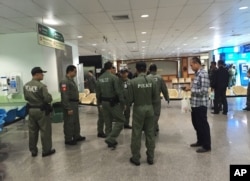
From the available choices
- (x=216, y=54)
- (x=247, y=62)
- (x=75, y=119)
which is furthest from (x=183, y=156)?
(x=216, y=54)

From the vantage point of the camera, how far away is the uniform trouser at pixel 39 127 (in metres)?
4.29

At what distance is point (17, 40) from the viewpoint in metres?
7.84

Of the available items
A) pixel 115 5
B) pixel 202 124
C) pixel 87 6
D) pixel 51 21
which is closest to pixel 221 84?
pixel 202 124

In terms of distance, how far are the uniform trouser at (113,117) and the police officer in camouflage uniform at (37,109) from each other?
3.51 feet

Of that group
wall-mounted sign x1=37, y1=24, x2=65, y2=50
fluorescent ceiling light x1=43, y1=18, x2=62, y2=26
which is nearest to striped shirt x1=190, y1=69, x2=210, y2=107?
wall-mounted sign x1=37, y1=24, x2=65, y2=50

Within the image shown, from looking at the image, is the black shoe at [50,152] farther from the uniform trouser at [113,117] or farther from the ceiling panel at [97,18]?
the ceiling panel at [97,18]

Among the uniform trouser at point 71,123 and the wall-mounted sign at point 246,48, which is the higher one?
the wall-mounted sign at point 246,48

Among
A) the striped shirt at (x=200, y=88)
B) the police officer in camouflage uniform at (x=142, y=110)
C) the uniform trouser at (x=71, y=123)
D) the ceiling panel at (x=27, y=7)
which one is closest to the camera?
the police officer in camouflage uniform at (x=142, y=110)

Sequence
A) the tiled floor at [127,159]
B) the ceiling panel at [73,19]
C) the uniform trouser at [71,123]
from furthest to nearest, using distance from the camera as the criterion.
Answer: the ceiling panel at [73,19]
the uniform trouser at [71,123]
the tiled floor at [127,159]

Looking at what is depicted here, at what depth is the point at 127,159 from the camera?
4.04m

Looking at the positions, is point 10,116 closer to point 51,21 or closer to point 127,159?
point 51,21

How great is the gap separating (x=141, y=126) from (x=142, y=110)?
10.0 inches

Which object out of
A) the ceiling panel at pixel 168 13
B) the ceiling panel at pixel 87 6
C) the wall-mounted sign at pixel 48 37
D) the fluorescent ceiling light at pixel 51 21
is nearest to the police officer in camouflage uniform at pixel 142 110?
the ceiling panel at pixel 87 6

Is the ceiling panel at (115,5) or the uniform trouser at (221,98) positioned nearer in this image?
the ceiling panel at (115,5)
